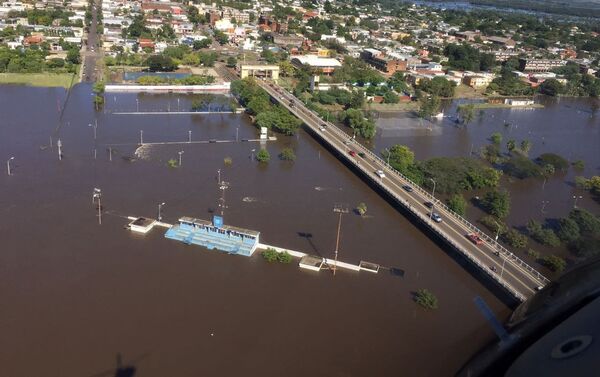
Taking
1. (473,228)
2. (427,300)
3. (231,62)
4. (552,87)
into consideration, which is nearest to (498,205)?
(473,228)

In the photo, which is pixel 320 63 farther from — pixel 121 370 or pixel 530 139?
pixel 121 370

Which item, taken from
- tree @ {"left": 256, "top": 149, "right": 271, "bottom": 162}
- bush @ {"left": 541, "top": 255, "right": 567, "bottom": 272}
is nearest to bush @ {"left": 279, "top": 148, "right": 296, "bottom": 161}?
tree @ {"left": 256, "top": 149, "right": 271, "bottom": 162}

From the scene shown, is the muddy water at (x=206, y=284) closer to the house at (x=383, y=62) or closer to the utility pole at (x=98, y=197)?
the utility pole at (x=98, y=197)

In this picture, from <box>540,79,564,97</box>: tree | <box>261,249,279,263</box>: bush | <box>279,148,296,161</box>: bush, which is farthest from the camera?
<box>540,79,564,97</box>: tree

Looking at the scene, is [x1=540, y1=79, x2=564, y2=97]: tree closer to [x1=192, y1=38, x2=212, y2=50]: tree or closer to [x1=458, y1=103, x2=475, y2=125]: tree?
[x1=458, y1=103, x2=475, y2=125]: tree

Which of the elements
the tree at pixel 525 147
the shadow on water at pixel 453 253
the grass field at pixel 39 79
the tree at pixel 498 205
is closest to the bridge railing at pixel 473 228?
the shadow on water at pixel 453 253
